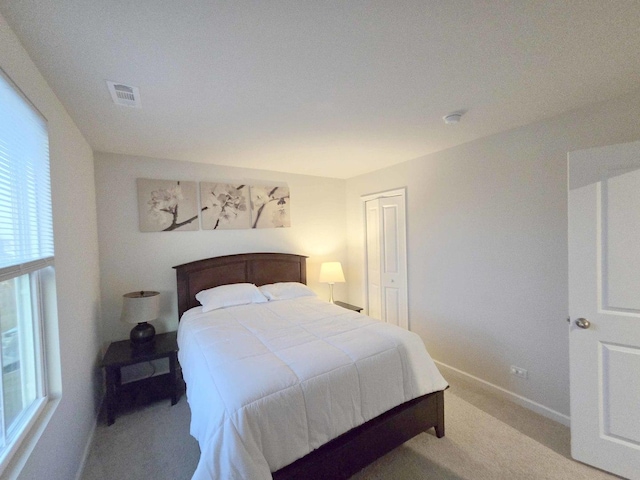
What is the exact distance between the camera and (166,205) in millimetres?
2924

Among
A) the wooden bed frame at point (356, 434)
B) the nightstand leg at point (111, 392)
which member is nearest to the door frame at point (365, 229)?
the wooden bed frame at point (356, 434)

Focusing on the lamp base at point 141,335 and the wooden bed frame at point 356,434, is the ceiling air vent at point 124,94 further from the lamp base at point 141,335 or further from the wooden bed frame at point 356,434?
the lamp base at point 141,335

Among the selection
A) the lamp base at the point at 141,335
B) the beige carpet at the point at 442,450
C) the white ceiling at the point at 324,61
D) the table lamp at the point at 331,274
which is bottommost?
the beige carpet at the point at 442,450

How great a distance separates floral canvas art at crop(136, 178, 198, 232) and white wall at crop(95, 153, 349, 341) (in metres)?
0.07

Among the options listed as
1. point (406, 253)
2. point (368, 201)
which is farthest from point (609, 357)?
point (368, 201)

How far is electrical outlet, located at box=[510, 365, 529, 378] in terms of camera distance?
7.41 feet

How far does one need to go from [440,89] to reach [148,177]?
2.87 m

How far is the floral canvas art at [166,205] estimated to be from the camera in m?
2.81

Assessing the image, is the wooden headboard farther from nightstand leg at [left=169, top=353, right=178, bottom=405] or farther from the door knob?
the door knob

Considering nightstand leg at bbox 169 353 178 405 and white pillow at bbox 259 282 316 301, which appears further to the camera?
white pillow at bbox 259 282 316 301

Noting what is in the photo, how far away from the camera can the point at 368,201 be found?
380 centimetres

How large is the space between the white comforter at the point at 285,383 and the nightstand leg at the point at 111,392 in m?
0.53

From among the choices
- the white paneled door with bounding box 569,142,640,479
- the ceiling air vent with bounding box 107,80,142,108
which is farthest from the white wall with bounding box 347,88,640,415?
the ceiling air vent with bounding box 107,80,142,108

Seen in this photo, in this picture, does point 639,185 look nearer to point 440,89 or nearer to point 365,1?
point 440,89
